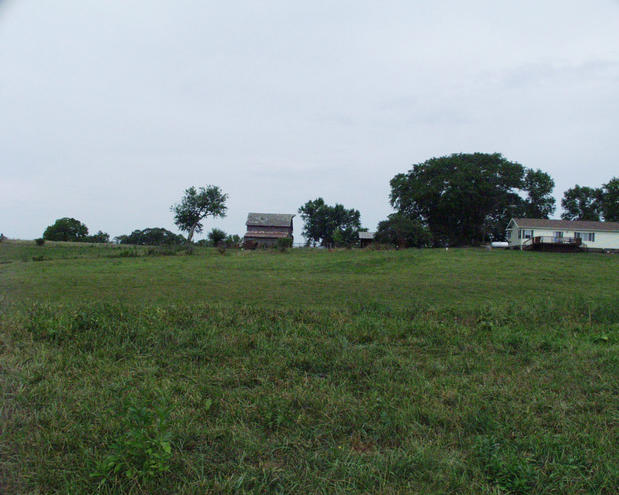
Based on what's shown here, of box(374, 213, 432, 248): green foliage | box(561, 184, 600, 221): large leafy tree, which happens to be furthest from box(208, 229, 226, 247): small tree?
box(561, 184, 600, 221): large leafy tree

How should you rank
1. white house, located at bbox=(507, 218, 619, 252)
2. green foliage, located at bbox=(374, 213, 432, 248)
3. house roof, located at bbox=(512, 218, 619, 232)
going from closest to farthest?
green foliage, located at bbox=(374, 213, 432, 248) < white house, located at bbox=(507, 218, 619, 252) < house roof, located at bbox=(512, 218, 619, 232)

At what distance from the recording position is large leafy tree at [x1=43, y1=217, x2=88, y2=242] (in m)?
51.0

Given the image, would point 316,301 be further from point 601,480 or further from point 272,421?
point 601,480

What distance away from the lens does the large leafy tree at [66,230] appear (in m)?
51.0

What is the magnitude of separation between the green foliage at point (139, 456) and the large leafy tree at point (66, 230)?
5409 cm

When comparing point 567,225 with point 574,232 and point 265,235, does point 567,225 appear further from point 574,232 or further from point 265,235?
point 265,235

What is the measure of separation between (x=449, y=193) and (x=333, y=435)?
190 ft

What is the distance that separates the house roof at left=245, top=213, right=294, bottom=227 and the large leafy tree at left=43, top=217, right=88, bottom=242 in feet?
74.9

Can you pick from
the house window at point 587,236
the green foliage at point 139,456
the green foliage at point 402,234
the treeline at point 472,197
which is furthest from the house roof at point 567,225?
the green foliage at point 139,456

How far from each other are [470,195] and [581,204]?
26.2 meters

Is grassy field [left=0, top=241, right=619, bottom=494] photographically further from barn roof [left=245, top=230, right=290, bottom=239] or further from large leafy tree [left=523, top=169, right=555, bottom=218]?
large leafy tree [left=523, top=169, right=555, bottom=218]

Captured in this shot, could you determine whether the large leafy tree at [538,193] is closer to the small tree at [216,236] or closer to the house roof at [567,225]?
the house roof at [567,225]

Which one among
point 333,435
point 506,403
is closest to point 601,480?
point 506,403

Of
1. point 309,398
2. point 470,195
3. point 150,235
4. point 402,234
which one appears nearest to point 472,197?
point 470,195
